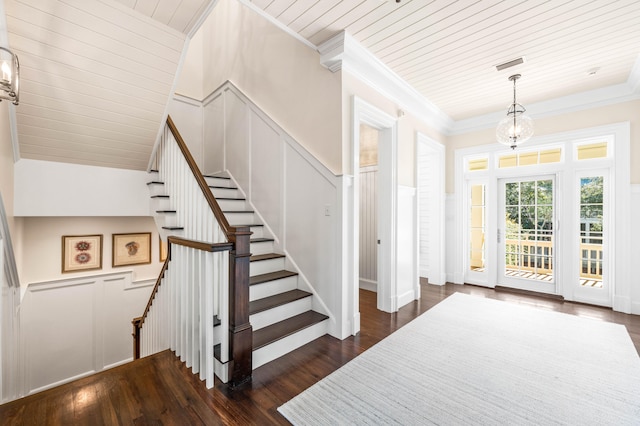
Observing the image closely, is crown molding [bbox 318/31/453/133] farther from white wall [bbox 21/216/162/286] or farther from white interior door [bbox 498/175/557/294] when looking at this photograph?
white wall [bbox 21/216/162/286]

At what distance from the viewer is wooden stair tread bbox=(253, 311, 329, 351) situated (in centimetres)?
240

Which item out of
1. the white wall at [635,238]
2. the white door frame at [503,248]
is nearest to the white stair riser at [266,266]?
the white door frame at [503,248]

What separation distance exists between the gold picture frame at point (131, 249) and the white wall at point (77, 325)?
0.68ft

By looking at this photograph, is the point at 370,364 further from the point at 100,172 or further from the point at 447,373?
the point at 100,172

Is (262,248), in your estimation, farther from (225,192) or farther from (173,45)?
(173,45)

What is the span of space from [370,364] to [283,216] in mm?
1832

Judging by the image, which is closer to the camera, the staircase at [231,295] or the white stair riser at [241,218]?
the staircase at [231,295]

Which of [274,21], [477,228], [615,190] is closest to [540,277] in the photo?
[477,228]

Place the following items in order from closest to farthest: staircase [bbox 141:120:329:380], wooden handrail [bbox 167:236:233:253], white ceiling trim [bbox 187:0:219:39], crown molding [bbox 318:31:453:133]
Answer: wooden handrail [bbox 167:236:233:253]
staircase [bbox 141:120:329:380]
white ceiling trim [bbox 187:0:219:39]
crown molding [bbox 318:31:453:133]

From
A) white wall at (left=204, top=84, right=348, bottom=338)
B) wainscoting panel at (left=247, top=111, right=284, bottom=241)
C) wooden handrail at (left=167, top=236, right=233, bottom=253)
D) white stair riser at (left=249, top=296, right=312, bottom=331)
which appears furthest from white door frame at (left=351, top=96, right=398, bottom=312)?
wooden handrail at (left=167, top=236, right=233, bottom=253)

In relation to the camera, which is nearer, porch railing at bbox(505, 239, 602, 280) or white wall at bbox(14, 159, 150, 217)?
white wall at bbox(14, 159, 150, 217)

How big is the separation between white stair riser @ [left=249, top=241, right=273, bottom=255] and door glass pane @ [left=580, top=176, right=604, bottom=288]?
446 cm

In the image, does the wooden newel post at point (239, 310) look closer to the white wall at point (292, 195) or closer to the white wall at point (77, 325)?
the white wall at point (292, 195)

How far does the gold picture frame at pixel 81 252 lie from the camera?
406 centimetres
